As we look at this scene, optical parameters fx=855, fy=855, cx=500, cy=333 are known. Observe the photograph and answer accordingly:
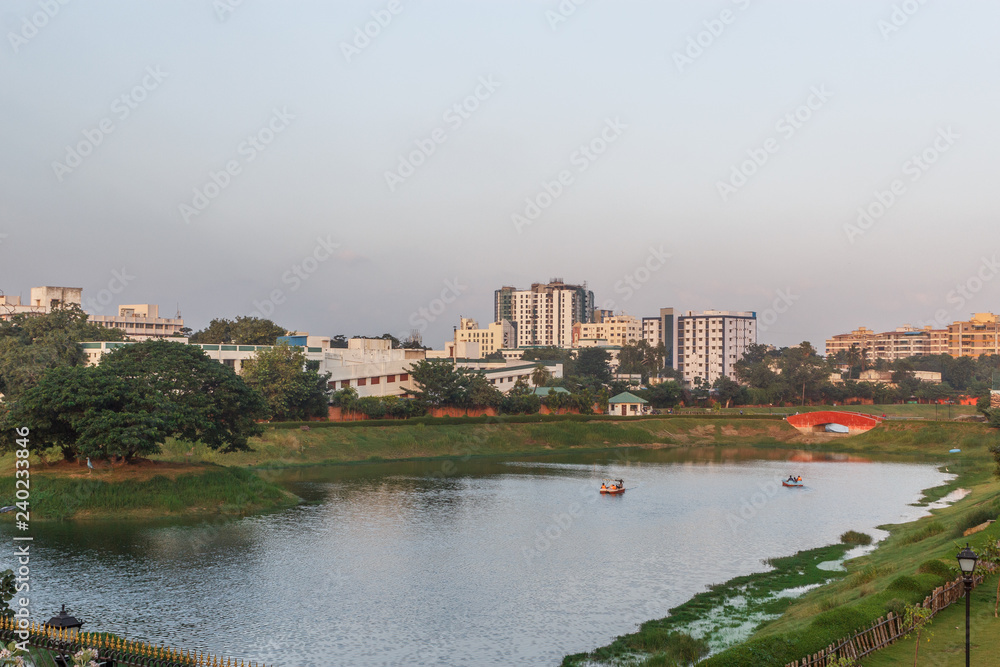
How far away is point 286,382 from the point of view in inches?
3799

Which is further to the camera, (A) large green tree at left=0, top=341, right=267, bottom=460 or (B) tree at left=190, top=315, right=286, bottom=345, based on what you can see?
(B) tree at left=190, top=315, right=286, bottom=345

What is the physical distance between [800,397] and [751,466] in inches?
2729

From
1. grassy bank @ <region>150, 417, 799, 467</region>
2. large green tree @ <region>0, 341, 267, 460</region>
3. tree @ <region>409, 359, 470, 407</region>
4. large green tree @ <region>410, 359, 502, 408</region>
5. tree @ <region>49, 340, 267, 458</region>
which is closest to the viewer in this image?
large green tree @ <region>0, 341, 267, 460</region>

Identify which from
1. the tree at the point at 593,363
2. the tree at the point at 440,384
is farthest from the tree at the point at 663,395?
the tree at the point at 593,363

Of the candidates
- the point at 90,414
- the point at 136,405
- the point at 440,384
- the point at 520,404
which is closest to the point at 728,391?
the point at 520,404

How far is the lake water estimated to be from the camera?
31797 mm

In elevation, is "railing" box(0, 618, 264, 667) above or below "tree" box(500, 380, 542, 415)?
below

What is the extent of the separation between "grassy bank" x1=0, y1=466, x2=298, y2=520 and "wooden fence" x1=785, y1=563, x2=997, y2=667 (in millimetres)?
42548

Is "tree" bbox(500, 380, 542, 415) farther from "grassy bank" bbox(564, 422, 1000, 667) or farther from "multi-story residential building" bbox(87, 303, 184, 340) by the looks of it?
"multi-story residential building" bbox(87, 303, 184, 340)

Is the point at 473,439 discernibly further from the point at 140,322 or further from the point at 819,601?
the point at 140,322

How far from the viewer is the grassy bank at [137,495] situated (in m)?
52.9

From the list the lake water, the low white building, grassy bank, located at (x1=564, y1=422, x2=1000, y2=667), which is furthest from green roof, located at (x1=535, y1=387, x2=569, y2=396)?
grassy bank, located at (x1=564, y1=422, x2=1000, y2=667)

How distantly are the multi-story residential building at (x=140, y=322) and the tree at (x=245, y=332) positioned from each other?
50107 millimetres

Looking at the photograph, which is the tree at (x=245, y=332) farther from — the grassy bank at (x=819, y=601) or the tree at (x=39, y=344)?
the grassy bank at (x=819, y=601)
